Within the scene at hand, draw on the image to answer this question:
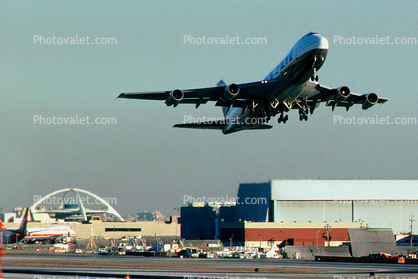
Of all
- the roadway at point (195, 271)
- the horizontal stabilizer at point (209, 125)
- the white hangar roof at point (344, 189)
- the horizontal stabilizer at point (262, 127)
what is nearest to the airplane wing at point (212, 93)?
the horizontal stabilizer at point (262, 127)

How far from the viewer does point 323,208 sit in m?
161

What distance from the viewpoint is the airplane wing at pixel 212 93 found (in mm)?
52781

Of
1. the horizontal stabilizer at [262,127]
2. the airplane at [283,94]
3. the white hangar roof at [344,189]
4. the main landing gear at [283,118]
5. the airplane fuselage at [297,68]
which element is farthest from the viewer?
the white hangar roof at [344,189]

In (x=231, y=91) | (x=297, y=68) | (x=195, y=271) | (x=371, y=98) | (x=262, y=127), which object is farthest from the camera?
(x=262, y=127)

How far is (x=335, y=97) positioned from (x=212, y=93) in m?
12.9

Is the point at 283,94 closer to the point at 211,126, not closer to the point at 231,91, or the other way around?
the point at 231,91

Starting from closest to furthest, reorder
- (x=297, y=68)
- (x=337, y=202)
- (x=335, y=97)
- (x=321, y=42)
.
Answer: (x=321, y=42)
(x=297, y=68)
(x=335, y=97)
(x=337, y=202)

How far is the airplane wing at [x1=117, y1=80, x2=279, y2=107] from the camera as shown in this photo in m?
52.8

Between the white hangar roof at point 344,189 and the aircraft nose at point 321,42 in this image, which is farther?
the white hangar roof at point 344,189

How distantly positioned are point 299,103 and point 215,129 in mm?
14620

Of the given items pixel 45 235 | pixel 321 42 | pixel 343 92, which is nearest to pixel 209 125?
pixel 343 92

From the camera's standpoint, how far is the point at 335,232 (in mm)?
151500

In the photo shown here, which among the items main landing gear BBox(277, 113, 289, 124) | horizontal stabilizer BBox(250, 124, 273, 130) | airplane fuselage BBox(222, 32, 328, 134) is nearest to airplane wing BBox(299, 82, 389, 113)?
airplane fuselage BBox(222, 32, 328, 134)

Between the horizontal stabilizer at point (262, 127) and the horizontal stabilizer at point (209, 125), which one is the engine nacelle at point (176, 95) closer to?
the horizontal stabilizer at point (209, 125)
